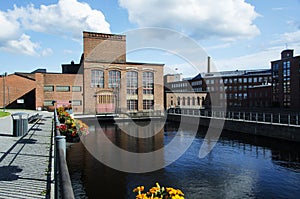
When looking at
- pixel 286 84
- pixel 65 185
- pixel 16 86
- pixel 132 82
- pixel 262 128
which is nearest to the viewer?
pixel 65 185

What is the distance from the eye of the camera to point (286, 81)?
60969 mm

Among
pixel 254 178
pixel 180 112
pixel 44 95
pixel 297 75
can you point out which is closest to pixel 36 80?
pixel 44 95

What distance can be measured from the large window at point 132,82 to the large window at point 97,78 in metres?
4.94

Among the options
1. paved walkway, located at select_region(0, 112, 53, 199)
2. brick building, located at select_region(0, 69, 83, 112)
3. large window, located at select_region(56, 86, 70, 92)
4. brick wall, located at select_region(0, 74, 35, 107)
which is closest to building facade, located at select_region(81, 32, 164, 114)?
brick building, located at select_region(0, 69, 83, 112)

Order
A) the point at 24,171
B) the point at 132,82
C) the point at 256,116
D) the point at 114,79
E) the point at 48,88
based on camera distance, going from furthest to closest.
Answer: the point at 132,82 < the point at 114,79 < the point at 48,88 < the point at 256,116 < the point at 24,171

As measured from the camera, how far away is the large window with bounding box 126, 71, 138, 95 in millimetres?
50500

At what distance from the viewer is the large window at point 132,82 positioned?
5050cm

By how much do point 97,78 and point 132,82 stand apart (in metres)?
6.73

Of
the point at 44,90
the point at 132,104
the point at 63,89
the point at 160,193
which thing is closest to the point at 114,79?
the point at 132,104

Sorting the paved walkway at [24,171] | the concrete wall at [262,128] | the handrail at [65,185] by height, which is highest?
the handrail at [65,185]

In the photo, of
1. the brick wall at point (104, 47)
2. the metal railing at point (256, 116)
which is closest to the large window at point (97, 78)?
the brick wall at point (104, 47)

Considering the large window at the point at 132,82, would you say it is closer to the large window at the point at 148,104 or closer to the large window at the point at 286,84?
the large window at the point at 148,104

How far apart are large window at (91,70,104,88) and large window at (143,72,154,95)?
8.35 meters

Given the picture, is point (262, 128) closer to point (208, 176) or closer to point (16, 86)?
point (208, 176)
